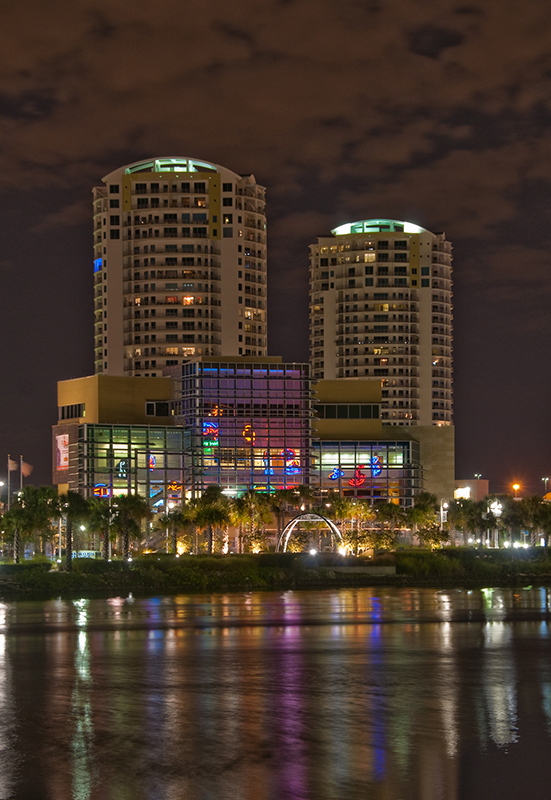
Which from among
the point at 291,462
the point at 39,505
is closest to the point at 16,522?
the point at 39,505

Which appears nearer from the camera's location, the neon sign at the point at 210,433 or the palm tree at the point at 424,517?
the palm tree at the point at 424,517

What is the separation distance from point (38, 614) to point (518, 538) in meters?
123

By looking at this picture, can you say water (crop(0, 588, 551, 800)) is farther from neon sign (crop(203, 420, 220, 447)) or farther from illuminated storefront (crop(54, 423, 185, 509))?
neon sign (crop(203, 420, 220, 447))

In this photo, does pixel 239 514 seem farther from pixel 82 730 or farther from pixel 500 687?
pixel 82 730

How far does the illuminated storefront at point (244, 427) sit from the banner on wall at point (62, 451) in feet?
57.4

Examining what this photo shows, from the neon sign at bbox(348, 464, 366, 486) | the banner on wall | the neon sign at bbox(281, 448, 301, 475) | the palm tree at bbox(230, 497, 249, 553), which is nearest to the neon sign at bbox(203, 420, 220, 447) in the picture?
the neon sign at bbox(281, 448, 301, 475)

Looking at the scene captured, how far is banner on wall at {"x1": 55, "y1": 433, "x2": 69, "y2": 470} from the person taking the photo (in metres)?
165

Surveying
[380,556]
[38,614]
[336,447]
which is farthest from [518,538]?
[38,614]

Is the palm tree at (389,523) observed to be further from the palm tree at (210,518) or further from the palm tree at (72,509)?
the palm tree at (72,509)

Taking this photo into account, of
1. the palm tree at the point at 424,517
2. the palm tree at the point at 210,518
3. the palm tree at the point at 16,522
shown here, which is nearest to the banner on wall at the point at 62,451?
the palm tree at the point at 210,518

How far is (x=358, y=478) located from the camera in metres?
176

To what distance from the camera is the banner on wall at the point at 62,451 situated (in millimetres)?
165125

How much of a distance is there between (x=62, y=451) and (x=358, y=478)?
4562cm

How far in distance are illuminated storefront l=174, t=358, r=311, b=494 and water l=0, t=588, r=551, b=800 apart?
91777mm
